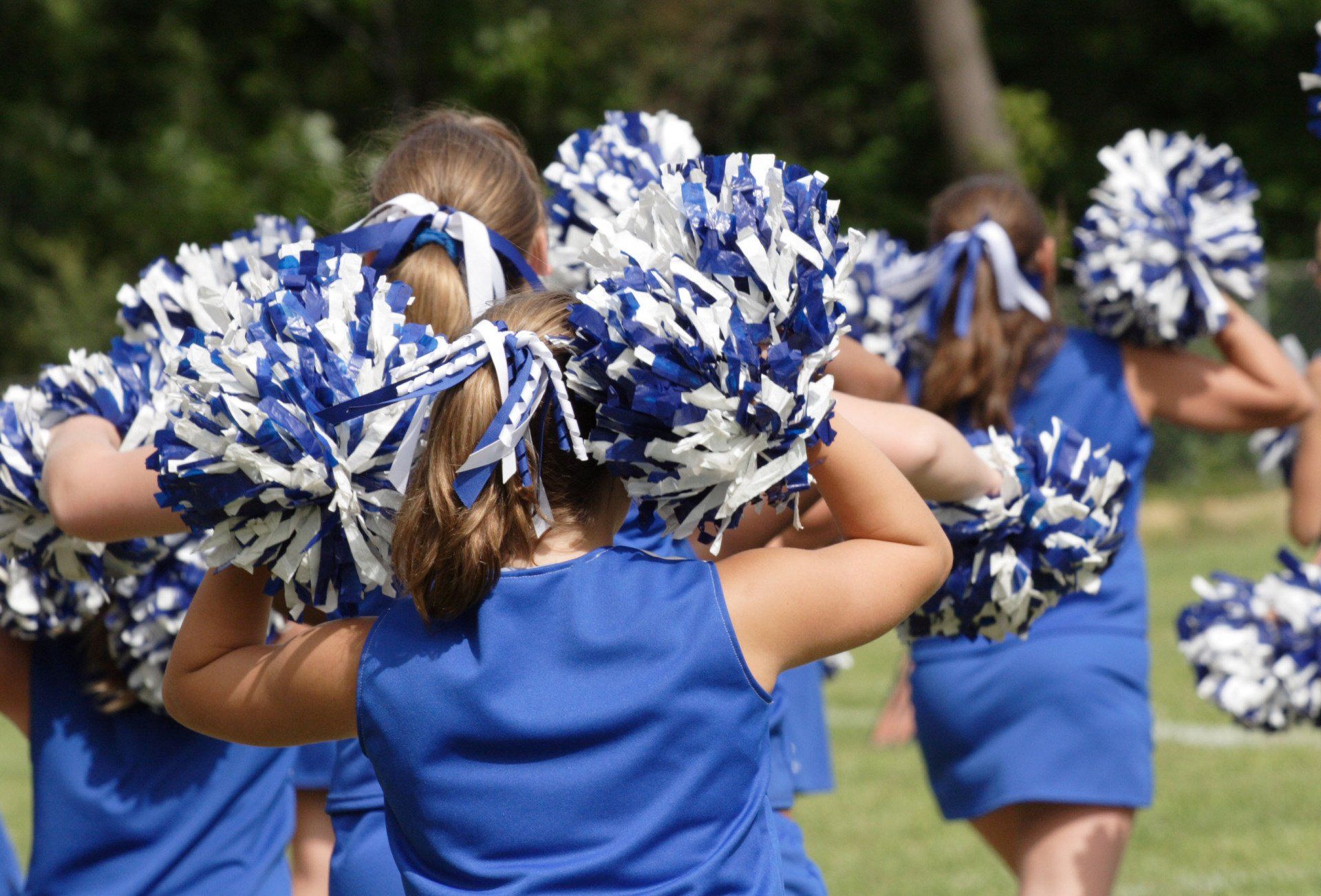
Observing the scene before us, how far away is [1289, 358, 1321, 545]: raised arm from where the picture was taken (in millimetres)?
3971

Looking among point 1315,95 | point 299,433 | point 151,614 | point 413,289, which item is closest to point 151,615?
point 151,614

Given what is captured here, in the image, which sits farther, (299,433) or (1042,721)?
(1042,721)

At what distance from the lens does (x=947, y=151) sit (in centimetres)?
1862

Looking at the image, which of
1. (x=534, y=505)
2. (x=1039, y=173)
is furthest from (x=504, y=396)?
(x=1039, y=173)

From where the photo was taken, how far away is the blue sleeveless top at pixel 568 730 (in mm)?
1753

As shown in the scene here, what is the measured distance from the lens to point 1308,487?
13.1ft

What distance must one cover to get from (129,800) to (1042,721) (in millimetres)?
1953

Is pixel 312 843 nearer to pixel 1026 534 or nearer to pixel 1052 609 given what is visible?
pixel 1052 609

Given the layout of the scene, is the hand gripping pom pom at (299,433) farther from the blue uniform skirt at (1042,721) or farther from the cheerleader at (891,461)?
the blue uniform skirt at (1042,721)

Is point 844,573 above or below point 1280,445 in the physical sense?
above

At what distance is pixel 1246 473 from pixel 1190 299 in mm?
12033

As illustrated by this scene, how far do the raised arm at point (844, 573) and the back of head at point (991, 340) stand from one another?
163cm

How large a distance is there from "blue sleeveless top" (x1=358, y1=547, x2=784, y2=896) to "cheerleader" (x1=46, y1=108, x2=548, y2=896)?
0.41 m

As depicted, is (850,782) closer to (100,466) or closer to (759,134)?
(100,466)
